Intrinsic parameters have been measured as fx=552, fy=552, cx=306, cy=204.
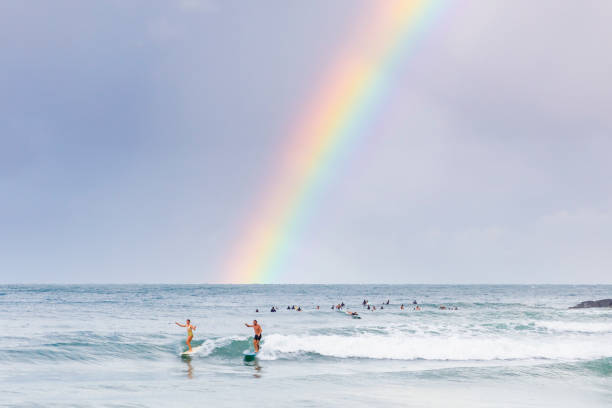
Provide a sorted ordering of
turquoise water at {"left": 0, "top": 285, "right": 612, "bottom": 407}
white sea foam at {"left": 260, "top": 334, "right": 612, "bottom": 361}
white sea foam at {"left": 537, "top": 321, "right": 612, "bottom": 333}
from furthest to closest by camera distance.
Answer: white sea foam at {"left": 537, "top": 321, "right": 612, "bottom": 333}
white sea foam at {"left": 260, "top": 334, "right": 612, "bottom": 361}
turquoise water at {"left": 0, "top": 285, "right": 612, "bottom": 407}

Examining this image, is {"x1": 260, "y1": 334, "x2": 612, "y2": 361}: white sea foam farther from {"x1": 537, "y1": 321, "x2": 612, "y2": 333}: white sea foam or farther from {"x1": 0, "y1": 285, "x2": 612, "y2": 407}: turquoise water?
{"x1": 537, "y1": 321, "x2": 612, "y2": 333}: white sea foam

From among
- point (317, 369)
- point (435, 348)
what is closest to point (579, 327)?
point (435, 348)

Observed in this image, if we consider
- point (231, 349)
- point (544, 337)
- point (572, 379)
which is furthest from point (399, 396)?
point (544, 337)

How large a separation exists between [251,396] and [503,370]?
40.5ft

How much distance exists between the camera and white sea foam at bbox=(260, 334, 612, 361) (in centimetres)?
3047

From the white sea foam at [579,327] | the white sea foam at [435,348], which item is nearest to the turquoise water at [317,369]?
the white sea foam at [435,348]

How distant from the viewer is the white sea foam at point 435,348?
3047cm

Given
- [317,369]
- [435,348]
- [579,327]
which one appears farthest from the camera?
[579,327]

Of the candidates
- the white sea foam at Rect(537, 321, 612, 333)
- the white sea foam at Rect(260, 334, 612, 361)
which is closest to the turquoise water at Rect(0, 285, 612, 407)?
the white sea foam at Rect(260, 334, 612, 361)

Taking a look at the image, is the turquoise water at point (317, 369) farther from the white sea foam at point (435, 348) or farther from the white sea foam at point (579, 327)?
the white sea foam at point (579, 327)

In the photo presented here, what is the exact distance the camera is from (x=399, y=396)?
19.2 meters

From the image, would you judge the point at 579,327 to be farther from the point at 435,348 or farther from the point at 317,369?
the point at 317,369

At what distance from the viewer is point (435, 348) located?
32.2m

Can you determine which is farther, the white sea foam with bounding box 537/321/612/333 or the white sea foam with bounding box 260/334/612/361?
the white sea foam with bounding box 537/321/612/333
